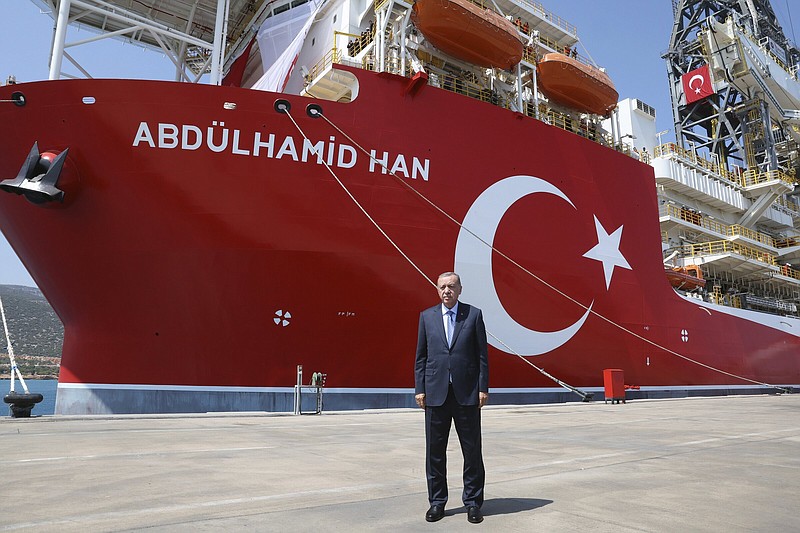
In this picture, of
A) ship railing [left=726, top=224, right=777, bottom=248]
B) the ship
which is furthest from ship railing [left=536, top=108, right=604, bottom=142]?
ship railing [left=726, top=224, right=777, bottom=248]

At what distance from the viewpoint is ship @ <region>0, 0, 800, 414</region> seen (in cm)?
866

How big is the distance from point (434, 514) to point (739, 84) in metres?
26.2

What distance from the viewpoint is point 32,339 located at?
94.7 meters

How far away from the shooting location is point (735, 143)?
24.6 m

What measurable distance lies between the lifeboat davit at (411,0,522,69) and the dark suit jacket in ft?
30.2

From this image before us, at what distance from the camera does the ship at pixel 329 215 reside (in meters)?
8.66

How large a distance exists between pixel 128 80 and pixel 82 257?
2711 mm

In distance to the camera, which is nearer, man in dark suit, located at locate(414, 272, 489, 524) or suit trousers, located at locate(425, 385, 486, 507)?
suit trousers, located at locate(425, 385, 486, 507)

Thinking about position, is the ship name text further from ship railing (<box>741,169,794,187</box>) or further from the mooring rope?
ship railing (<box>741,169,794,187</box>)

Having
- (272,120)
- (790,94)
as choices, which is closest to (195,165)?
(272,120)

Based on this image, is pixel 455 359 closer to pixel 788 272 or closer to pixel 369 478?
pixel 369 478

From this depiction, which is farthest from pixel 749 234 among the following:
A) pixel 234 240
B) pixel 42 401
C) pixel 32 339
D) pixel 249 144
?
pixel 32 339

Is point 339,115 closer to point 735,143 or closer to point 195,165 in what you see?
point 195,165

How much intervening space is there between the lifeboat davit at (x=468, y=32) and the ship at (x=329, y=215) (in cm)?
5
